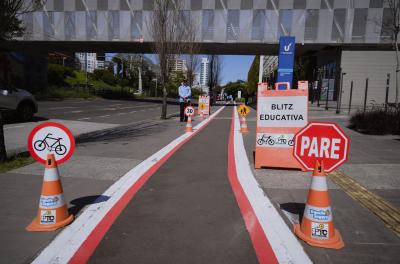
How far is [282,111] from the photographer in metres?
6.70

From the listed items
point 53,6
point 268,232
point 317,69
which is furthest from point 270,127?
point 53,6

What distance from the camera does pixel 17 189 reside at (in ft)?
16.5

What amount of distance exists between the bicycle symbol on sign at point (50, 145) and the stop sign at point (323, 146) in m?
2.78

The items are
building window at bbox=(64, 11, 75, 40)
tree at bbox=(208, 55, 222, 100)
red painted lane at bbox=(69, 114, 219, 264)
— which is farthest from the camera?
tree at bbox=(208, 55, 222, 100)

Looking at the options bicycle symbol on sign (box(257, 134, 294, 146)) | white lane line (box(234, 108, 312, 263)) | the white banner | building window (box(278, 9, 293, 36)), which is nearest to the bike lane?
white lane line (box(234, 108, 312, 263))

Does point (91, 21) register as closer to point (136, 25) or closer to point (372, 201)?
point (136, 25)

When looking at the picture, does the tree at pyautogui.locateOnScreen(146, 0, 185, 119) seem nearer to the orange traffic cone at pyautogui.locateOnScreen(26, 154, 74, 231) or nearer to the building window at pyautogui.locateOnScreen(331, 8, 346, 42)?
the orange traffic cone at pyautogui.locateOnScreen(26, 154, 74, 231)

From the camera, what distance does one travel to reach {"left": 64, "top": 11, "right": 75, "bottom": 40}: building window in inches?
1479

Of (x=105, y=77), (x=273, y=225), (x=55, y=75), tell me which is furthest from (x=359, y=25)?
(x=105, y=77)

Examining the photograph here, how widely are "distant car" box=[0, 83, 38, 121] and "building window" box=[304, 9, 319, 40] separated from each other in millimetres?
27606

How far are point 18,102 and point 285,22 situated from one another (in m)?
27.8

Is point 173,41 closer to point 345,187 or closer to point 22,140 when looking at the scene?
point 22,140

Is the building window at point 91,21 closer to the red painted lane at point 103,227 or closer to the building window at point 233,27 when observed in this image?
the building window at point 233,27

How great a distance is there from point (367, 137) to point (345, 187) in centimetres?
695
